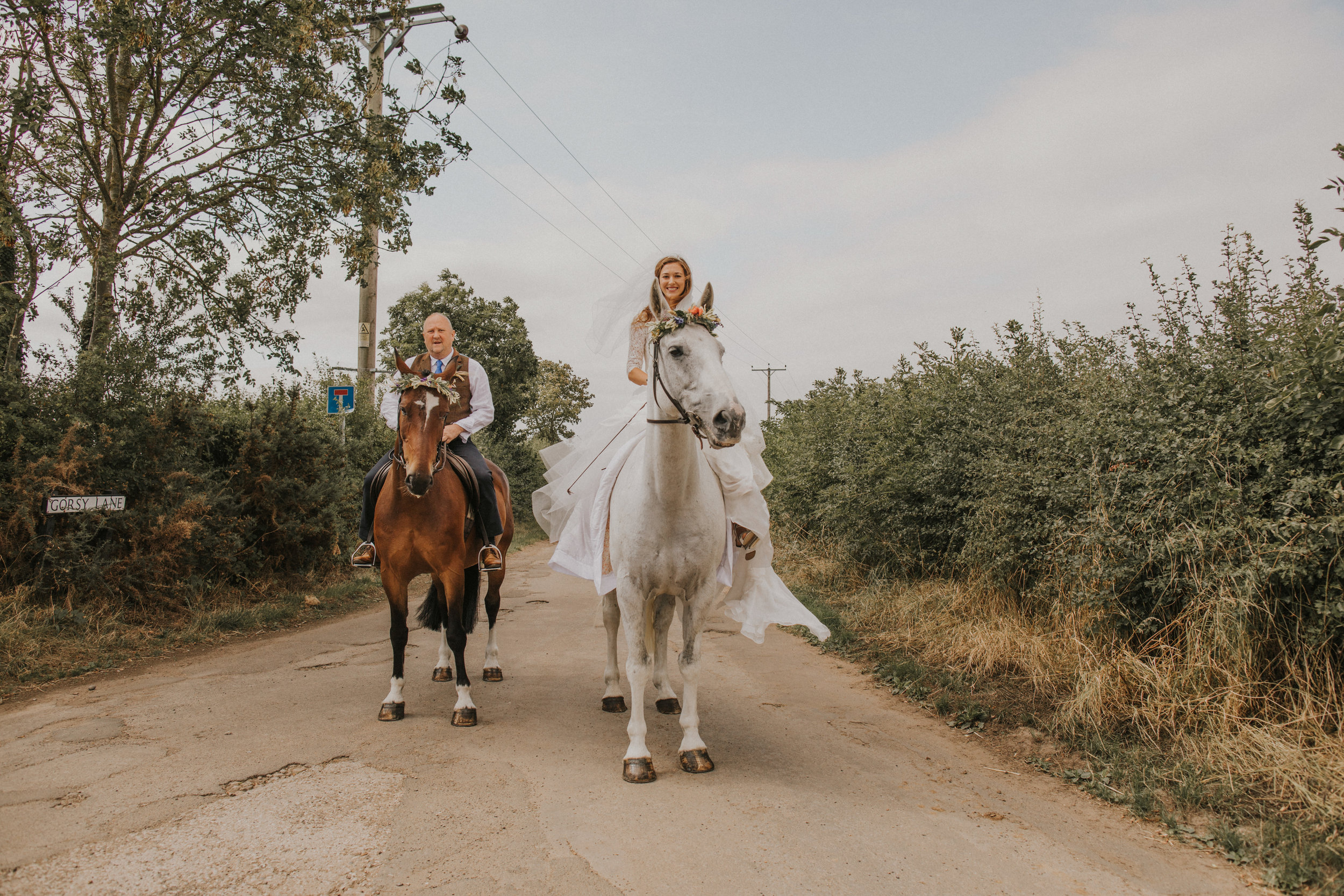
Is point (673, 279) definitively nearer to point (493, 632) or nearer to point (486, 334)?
point (493, 632)

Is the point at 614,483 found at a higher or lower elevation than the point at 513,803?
higher

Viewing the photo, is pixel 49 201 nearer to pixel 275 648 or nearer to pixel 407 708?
pixel 275 648

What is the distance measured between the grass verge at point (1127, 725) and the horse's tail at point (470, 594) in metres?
3.58

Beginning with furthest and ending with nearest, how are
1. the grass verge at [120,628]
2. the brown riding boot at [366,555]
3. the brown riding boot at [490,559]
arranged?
the grass verge at [120,628] → the brown riding boot at [490,559] → the brown riding boot at [366,555]

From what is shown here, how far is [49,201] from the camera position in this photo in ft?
26.1

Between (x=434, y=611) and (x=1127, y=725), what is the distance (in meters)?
5.07

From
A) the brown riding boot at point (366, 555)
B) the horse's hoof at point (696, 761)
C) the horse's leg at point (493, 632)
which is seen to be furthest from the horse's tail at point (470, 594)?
the horse's hoof at point (696, 761)

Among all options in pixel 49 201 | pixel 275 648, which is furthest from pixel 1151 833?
pixel 49 201

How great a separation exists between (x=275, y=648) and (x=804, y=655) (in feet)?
17.6

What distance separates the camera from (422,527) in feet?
16.8

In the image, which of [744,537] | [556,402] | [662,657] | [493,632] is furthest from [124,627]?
[556,402]

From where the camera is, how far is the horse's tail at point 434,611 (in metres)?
5.75

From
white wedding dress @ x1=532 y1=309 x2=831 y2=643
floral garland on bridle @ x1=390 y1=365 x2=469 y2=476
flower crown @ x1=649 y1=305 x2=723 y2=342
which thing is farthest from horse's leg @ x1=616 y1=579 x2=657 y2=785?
floral garland on bridle @ x1=390 y1=365 x2=469 y2=476

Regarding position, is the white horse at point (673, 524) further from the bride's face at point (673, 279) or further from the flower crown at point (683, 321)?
the bride's face at point (673, 279)
